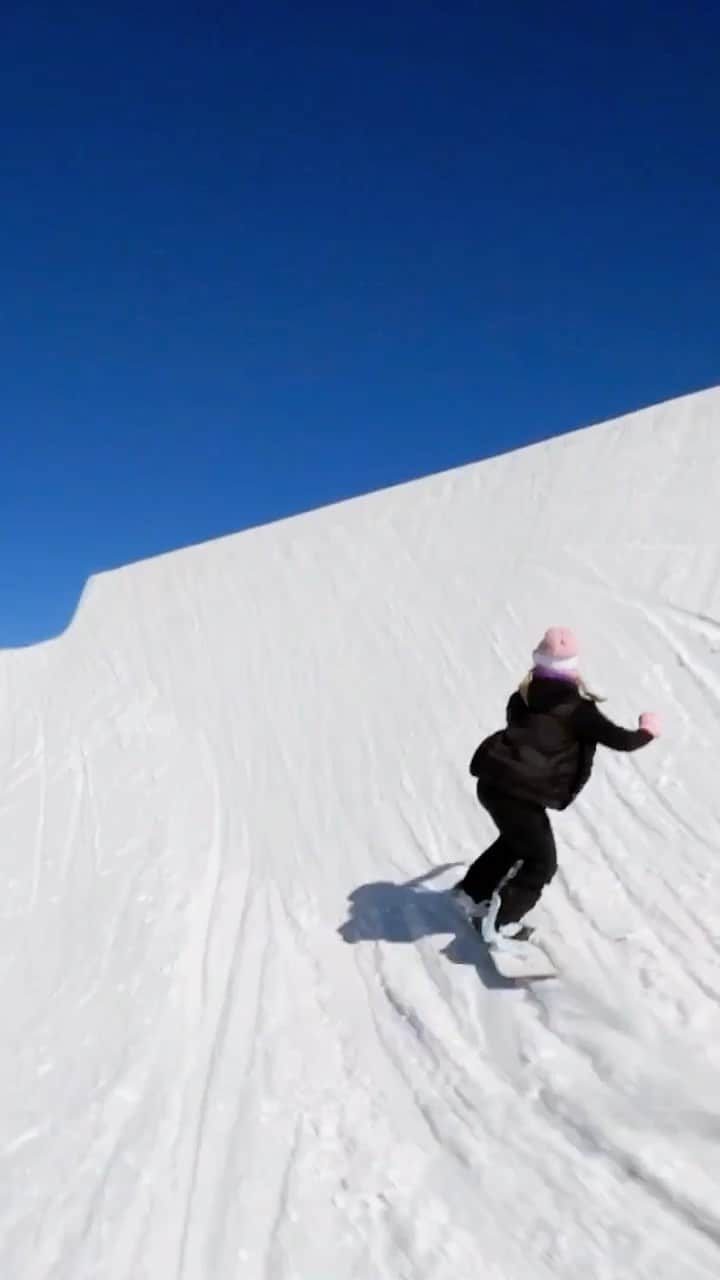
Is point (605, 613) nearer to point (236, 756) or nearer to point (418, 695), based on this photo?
point (418, 695)

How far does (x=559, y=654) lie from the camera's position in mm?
3748

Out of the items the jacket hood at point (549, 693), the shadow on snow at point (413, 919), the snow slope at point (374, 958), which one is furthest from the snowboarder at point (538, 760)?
the snow slope at point (374, 958)

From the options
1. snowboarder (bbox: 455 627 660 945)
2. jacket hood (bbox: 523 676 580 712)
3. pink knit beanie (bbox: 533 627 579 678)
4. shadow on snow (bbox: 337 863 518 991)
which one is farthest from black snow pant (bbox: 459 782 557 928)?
pink knit beanie (bbox: 533 627 579 678)

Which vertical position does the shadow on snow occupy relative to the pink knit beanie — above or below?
below

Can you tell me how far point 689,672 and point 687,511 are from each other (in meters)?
3.05

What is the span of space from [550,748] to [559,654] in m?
0.39

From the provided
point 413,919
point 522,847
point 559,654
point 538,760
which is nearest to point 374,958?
point 413,919

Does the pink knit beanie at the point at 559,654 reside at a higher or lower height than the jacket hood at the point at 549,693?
higher

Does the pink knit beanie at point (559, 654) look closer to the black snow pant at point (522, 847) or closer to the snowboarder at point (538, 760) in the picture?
the snowboarder at point (538, 760)

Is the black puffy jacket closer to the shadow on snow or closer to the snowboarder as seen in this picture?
the snowboarder

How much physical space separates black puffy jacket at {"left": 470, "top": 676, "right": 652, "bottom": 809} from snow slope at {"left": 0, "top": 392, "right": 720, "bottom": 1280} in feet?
2.48

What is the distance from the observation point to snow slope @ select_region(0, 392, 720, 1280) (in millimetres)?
2725

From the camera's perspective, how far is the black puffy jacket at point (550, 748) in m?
3.75

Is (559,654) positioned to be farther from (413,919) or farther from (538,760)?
(413,919)
